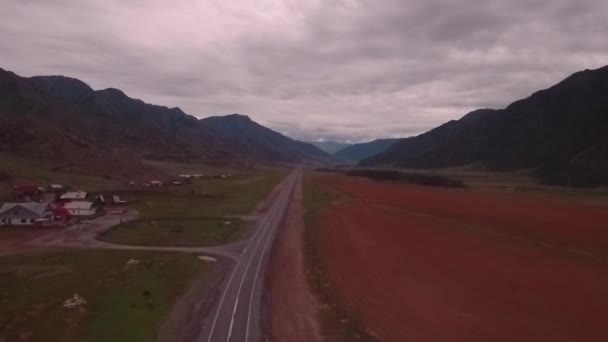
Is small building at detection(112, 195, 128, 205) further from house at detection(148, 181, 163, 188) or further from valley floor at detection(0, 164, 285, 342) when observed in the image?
house at detection(148, 181, 163, 188)

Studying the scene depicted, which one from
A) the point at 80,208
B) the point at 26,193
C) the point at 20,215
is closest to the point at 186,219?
the point at 80,208

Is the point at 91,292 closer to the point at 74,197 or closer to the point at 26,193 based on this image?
the point at 74,197

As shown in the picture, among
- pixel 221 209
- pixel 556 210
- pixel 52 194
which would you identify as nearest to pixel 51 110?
pixel 52 194

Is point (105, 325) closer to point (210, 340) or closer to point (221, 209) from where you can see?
point (210, 340)

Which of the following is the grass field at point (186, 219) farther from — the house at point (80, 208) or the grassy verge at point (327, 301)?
the grassy verge at point (327, 301)

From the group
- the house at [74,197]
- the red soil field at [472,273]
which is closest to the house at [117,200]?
the house at [74,197]
